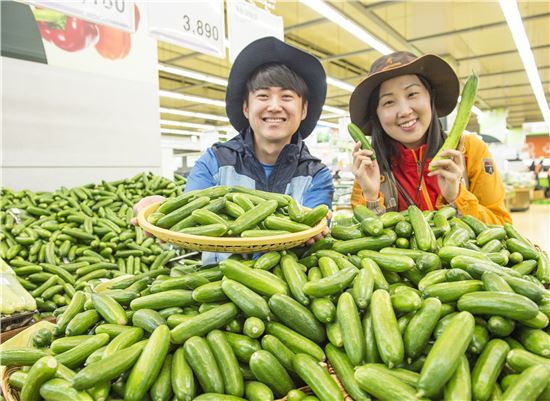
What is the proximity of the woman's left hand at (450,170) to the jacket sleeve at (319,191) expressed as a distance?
666mm

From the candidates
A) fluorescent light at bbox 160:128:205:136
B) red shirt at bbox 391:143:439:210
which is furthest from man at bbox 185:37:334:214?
fluorescent light at bbox 160:128:205:136

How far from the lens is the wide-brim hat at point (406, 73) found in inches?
101

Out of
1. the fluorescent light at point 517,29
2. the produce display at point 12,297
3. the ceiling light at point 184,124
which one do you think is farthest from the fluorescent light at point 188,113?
the produce display at point 12,297

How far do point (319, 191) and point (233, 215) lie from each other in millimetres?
1011

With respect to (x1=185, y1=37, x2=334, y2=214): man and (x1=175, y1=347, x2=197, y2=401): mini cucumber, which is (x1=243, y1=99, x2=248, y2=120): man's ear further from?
(x1=175, y1=347, x2=197, y2=401): mini cucumber

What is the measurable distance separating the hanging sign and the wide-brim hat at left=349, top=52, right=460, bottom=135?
2.21m

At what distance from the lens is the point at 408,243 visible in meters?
1.83

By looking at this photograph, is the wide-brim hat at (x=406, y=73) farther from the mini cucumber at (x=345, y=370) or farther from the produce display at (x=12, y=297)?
the produce display at (x=12, y=297)

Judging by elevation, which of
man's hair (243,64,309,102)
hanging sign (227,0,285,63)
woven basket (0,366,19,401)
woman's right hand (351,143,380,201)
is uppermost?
hanging sign (227,0,285,63)

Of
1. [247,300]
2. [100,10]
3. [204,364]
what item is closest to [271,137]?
[247,300]

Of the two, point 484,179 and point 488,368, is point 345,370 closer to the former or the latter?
point 488,368

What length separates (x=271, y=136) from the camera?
8.43ft

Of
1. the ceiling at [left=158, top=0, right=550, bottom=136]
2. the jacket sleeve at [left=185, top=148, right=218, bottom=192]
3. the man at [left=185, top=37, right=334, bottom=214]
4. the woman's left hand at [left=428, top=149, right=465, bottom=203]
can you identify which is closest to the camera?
the woman's left hand at [left=428, top=149, right=465, bottom=203]

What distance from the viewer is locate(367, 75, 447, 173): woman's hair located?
2752 mm
